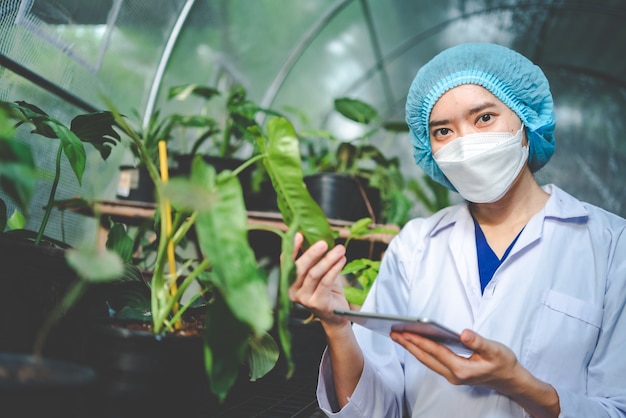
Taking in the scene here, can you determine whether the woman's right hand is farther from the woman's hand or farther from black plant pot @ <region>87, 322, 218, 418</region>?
black plant pot @ <region>87, 322, 218, 418</region>

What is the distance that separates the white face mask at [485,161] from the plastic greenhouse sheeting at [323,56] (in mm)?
1142

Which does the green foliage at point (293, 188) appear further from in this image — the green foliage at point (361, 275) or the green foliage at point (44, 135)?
the green foliage at point (361, 275)

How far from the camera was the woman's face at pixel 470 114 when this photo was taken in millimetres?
1077

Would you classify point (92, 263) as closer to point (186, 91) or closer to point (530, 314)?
point (530, 314)

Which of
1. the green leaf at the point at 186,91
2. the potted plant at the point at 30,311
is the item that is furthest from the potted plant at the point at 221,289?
the green leaf at the point at 186,91

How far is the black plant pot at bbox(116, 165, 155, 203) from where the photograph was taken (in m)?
1.78

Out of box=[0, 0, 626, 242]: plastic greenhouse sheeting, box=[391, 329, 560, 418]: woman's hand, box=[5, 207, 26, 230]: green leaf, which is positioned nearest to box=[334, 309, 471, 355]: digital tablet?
box=[391, 329, 560, 418]: woman's hand

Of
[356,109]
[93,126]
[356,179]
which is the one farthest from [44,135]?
[356,109]

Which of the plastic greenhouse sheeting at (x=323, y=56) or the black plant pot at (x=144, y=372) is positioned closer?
the black plant pot at (x=144, y=372)

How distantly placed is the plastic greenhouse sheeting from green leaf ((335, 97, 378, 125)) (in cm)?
22

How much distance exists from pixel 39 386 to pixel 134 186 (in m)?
1.38

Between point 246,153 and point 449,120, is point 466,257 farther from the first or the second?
point 246,153

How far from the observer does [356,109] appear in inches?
78.5

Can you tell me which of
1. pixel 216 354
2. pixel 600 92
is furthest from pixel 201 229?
pixel 600 92
